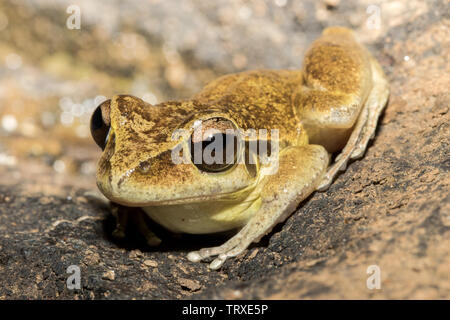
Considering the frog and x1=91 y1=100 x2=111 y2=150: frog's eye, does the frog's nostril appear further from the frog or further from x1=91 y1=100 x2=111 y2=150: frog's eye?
x1=91 y1=100 x2=111 y2=150: frog's eye

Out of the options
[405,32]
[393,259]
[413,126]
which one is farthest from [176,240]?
[405,32]

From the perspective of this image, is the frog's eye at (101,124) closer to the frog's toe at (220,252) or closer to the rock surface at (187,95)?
the rock surface at (187,95)

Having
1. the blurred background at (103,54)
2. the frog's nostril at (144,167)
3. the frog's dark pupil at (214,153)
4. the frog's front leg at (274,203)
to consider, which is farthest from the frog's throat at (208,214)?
the blurred background at (103,54)

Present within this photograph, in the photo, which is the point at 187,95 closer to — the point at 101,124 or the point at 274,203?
the point at 101,124

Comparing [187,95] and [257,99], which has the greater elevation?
[187,95]

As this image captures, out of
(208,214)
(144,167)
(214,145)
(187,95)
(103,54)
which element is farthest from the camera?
(103,54)

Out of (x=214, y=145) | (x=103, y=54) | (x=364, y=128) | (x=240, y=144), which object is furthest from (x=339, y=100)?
(x=103, y=54)

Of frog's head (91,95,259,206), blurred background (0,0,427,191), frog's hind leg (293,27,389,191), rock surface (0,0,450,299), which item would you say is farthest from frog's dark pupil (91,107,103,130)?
blurred background (0,0,427,191)
